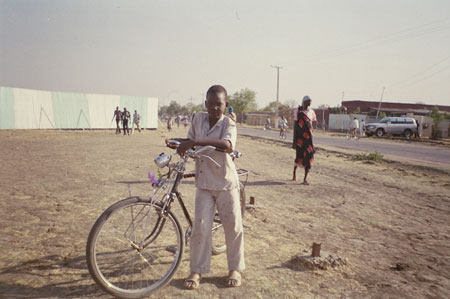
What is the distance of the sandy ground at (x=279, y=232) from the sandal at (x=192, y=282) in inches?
2.2

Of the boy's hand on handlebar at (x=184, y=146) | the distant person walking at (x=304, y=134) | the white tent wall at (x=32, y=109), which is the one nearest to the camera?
the boy's hand on handlebar at (x=184, y=146)

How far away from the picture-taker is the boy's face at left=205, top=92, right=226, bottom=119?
2598mm

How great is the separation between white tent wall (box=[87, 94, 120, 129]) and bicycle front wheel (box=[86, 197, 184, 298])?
84.9ft

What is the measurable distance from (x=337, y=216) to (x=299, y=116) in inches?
109

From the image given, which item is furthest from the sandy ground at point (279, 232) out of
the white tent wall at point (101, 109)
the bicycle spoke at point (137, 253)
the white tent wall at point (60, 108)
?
the white tent wall at point (101, 109)

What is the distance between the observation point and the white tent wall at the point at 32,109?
2258 cm

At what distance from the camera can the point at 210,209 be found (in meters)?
2.65

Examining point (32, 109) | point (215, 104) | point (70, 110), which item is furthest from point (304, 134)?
point (70, 110)

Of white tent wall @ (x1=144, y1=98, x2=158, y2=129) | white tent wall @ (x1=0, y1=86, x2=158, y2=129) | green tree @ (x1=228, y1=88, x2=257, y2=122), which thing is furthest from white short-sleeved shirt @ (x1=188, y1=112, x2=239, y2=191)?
green tree @ (x1=228, y1=88, x2=257, y2=122)

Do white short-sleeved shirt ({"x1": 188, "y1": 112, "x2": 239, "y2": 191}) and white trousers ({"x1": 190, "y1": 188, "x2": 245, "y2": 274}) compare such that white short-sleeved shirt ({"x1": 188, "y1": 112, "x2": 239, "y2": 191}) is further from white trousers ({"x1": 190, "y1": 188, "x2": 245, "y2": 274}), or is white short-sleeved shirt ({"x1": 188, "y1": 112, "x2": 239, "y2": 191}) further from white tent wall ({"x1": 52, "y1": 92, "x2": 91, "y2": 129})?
white tent wall ({"x1": 52, "y1": 92, "x2": 91, "y2": 129})

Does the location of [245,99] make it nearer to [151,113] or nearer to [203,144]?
[151,113]

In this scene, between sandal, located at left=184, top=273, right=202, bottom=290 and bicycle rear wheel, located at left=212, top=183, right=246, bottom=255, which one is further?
bicycle rear wheel, located at left=212, top=183, right=246, bottom=255

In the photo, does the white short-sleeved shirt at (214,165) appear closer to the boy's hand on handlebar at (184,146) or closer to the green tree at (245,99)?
the boy's hand on handlebar at (184,146)

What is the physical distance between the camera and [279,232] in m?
4.11
